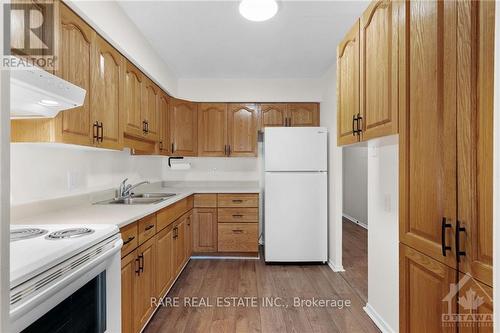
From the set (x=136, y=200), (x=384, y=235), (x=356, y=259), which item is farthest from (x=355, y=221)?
(x=136, y=200)

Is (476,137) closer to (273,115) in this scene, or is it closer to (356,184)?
(273,115)

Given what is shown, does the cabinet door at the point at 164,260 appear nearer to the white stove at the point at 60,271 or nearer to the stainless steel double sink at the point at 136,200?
the stainless steel double sink at the point at 136,200

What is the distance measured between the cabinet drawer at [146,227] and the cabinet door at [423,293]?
1.54 m

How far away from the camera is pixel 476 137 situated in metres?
0.75

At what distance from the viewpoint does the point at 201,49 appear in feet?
9.15

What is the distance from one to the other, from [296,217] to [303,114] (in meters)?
1.46

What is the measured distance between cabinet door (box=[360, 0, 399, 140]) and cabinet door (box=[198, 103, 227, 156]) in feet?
7.97

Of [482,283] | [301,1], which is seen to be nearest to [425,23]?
[482,283]

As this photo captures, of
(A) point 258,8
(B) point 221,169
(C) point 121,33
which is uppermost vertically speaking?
(A) point 258,8

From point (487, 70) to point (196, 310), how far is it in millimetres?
2364

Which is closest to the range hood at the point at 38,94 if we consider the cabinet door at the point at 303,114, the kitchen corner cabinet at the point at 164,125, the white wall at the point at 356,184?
the kitchen corner cabinet at the point at 164,125

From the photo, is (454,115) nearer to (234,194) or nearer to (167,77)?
(234,194)

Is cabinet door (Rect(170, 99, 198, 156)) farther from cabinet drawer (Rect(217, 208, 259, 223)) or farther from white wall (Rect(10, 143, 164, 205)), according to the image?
cabinet drawer (Rect(217, 208, 259, 223))

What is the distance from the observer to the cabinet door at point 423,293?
0.87 m
